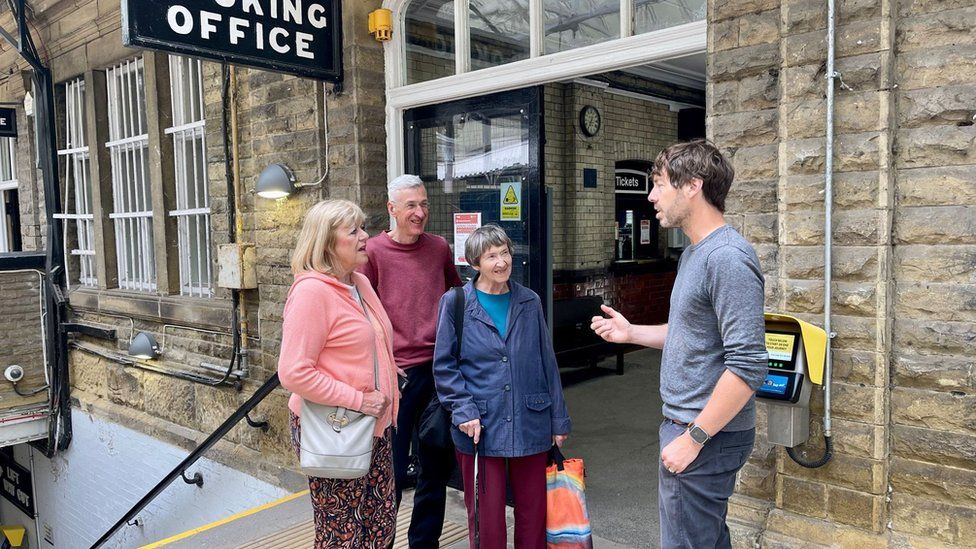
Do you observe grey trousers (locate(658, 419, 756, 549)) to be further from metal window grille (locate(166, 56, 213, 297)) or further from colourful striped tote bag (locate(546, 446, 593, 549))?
metal window grille (locate(166, 56, 213, 297))

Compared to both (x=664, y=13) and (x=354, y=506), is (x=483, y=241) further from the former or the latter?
(x=664, y=13)

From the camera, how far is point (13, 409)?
26.9 ft

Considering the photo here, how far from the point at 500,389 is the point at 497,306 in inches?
13.3

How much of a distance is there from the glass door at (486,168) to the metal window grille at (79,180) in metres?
5.07

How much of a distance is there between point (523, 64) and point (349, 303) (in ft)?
6.95

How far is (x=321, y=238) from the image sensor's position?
261 cm

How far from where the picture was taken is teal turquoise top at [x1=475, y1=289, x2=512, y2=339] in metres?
2.93

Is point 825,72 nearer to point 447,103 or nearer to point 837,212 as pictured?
point 837,212

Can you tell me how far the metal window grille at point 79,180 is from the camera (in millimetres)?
8117

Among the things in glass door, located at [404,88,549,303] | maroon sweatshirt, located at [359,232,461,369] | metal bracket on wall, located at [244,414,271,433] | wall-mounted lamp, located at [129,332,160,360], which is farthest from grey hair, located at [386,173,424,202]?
wall-mounted lamp, located at [129,332,160,360]

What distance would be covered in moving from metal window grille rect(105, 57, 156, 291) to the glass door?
146 inches

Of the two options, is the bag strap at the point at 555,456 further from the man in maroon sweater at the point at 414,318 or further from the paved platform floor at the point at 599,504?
the paved platform floor at the point at 599,504

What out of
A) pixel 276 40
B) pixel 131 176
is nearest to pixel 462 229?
pixel 276 40

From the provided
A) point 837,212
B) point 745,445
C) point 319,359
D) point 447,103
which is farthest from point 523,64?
point 745,445
